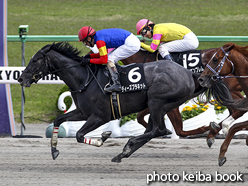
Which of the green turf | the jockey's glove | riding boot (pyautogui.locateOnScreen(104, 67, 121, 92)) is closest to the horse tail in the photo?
riding boot (pyautogui.locateOnScreen(104, 67, 121, 92))

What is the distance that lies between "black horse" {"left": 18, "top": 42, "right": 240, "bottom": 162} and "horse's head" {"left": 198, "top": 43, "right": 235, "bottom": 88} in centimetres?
26

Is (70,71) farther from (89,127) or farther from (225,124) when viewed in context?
(225,124)

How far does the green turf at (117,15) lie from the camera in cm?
1839

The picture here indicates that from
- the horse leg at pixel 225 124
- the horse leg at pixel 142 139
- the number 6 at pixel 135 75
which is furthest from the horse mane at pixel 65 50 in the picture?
the horse leg at pixel 225 124

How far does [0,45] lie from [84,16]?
1365 centimetres

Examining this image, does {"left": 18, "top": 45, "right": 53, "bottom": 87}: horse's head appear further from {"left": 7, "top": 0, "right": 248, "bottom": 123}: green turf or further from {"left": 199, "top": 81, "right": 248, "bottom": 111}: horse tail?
{"left": 7, "top": 0, "right": 248, "bottom": 123}: green turf

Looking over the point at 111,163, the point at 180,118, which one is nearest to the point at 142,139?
the point at 111,163

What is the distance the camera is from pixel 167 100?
5.09 metres

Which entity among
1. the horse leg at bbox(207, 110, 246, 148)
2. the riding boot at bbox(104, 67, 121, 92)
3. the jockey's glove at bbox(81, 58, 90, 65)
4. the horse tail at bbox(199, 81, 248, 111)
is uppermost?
the jockey's glove at bbox(81, 58, 90, 65)

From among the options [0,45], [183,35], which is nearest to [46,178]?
[183,35]

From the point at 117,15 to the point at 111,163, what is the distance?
1590 cm

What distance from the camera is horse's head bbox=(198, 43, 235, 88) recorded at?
16.1 feet

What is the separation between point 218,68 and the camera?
4.92m

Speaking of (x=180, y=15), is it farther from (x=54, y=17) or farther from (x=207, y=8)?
(x=54, y=17)
